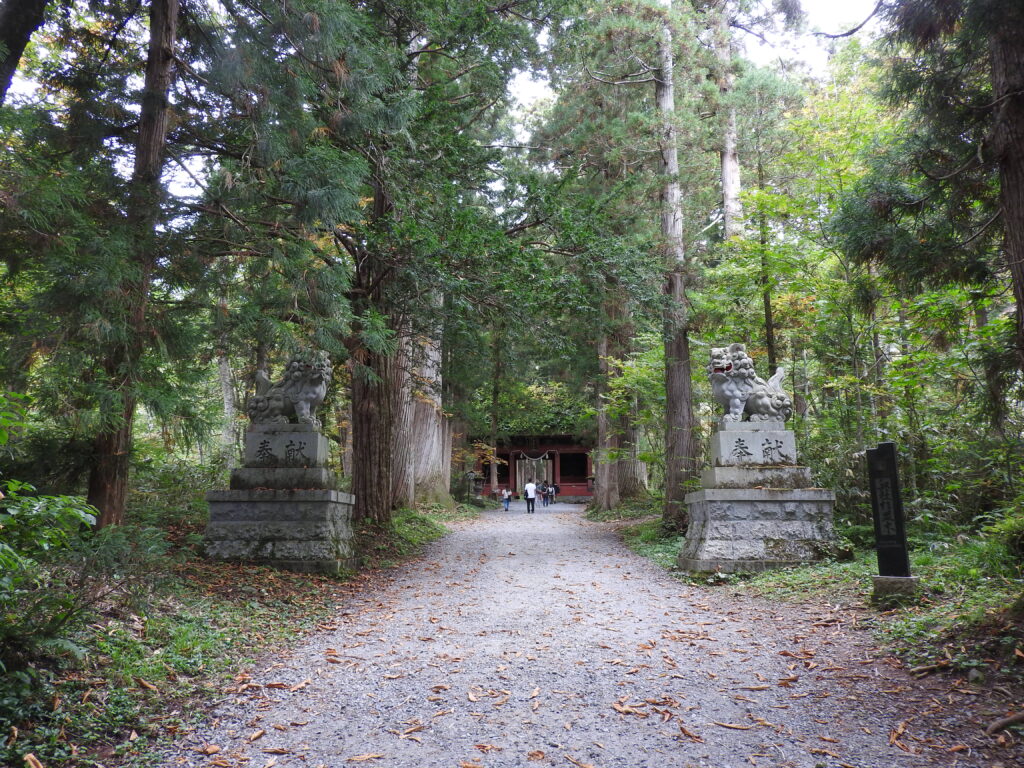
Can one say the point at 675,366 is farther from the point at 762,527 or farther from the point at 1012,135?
the point at 1012,135

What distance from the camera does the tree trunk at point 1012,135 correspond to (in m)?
3.66

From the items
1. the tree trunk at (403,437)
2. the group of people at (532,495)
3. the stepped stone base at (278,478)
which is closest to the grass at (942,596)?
the stepped stone base at (278,478)

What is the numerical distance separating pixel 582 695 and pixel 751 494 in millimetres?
4538

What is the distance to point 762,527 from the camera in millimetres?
7359

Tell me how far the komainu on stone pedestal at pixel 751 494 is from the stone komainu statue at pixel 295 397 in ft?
15.8

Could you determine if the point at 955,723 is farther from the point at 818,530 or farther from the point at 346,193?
the point at 346,193

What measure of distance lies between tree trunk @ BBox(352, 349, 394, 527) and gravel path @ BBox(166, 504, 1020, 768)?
12.2ft

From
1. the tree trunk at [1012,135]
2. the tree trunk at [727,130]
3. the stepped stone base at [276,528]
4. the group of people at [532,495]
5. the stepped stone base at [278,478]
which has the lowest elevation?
the group of people at [532,495]

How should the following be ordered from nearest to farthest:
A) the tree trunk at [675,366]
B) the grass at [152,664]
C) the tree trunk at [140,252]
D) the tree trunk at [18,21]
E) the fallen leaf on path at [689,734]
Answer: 1. the grass at [152,664]
2. the fallen leaf on path at [689,734]
3. the tree trunk at [140,252]
4. the tree trunk at [18,21]
5. the tree trunk at [675,366]

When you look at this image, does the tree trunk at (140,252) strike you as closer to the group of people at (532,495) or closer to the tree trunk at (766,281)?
the tree trunk at (766,281)

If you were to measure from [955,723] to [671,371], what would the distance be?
27.3 ft

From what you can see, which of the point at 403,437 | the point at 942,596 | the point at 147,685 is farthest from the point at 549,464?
the point at 147,685

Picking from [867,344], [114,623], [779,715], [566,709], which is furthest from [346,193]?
[867,344]

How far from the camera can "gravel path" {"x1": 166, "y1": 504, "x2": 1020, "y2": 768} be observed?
2.83 meters
